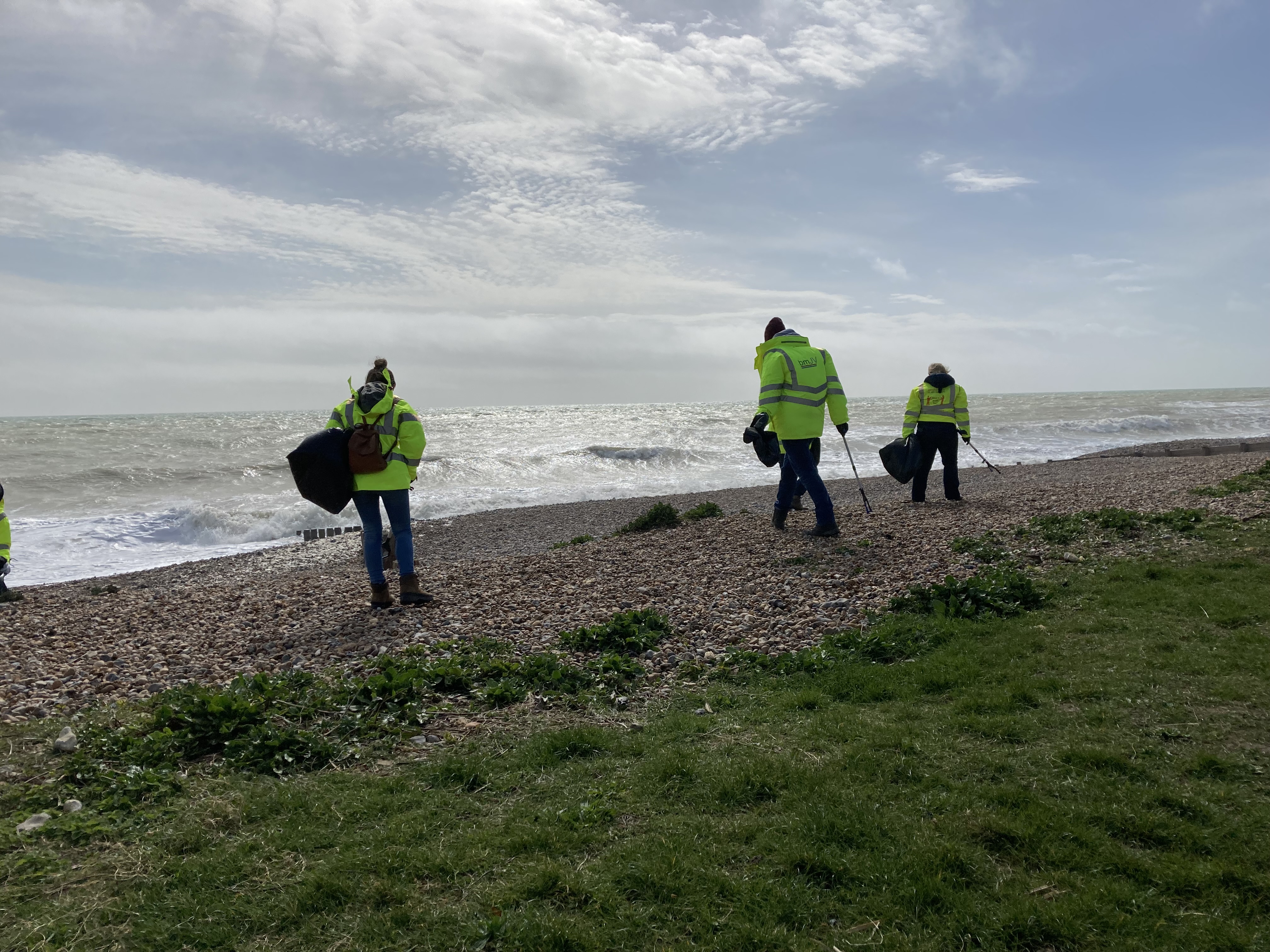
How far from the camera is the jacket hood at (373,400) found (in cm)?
762

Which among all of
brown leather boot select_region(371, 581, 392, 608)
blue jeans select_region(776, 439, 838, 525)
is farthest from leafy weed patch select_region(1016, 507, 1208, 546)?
brown leather boot select_region(371, 581, 392, 608)

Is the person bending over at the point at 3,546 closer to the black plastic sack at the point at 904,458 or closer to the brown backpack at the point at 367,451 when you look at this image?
the brown backpack at the point at 367,451

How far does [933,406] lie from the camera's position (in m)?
11.9

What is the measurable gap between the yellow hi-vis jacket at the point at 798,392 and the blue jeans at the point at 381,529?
4244 millimetres

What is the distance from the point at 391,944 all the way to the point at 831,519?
7.32m

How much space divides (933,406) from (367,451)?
Result: 8.46m

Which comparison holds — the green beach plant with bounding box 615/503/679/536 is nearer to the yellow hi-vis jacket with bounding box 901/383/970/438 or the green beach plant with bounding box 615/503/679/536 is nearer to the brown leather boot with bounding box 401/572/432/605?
the yellow hi-vis jacket with bounding box 901/383/970/438

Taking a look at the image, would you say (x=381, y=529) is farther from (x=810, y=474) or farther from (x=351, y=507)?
(x=351, y=507)

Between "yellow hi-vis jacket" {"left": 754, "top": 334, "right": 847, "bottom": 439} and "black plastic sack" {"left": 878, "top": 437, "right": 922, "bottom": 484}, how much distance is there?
2909 mm

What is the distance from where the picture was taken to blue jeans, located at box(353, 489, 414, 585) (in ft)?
25.7

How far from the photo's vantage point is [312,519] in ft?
71.4

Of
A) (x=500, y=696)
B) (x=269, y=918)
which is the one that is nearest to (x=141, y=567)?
(x=500, y=696)

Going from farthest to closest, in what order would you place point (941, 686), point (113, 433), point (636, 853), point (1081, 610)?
1. point (113, 433)
2. point (1081, 610)
3. point (941, 686)
4. point (636, 853)

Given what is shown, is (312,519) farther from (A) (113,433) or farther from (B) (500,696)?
(A) (113,433)
